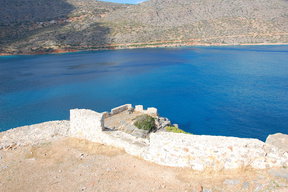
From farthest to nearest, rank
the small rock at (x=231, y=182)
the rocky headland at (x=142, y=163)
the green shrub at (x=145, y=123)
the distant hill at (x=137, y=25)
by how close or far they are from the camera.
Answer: the distant hill at (x=137, y=25) < the green shrub at (x=145, y=123) < the rocky headland at (x=142, y=163) < the small rock at (x=231, y=182)

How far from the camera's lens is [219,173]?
7.98 metres

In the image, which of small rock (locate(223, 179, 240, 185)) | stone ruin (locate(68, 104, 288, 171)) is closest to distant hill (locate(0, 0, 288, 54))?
stone ruin (locate(68, 104, 288, 171))

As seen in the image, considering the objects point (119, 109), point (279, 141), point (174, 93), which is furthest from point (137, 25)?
point (279, 141)

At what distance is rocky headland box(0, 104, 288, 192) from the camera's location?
7.64 meters

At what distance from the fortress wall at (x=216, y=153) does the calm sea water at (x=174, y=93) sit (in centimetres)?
1190

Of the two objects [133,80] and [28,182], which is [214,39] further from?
[28,182]

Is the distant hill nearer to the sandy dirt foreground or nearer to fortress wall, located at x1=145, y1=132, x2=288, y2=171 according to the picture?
the sandy dirt foreground

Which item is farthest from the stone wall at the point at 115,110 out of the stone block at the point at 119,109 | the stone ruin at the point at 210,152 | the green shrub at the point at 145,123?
the stone ruin at the point at 210,152

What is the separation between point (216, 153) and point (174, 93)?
24430mm

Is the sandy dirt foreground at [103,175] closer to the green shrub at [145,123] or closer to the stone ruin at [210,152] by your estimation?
the stone ruin at [210,152]

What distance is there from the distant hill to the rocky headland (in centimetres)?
7800

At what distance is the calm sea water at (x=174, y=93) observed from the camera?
22359 mm

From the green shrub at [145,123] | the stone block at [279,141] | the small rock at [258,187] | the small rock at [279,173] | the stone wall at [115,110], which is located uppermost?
the small rock at [279,173]

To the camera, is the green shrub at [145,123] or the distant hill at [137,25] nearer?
the green shrub at [145,123]
